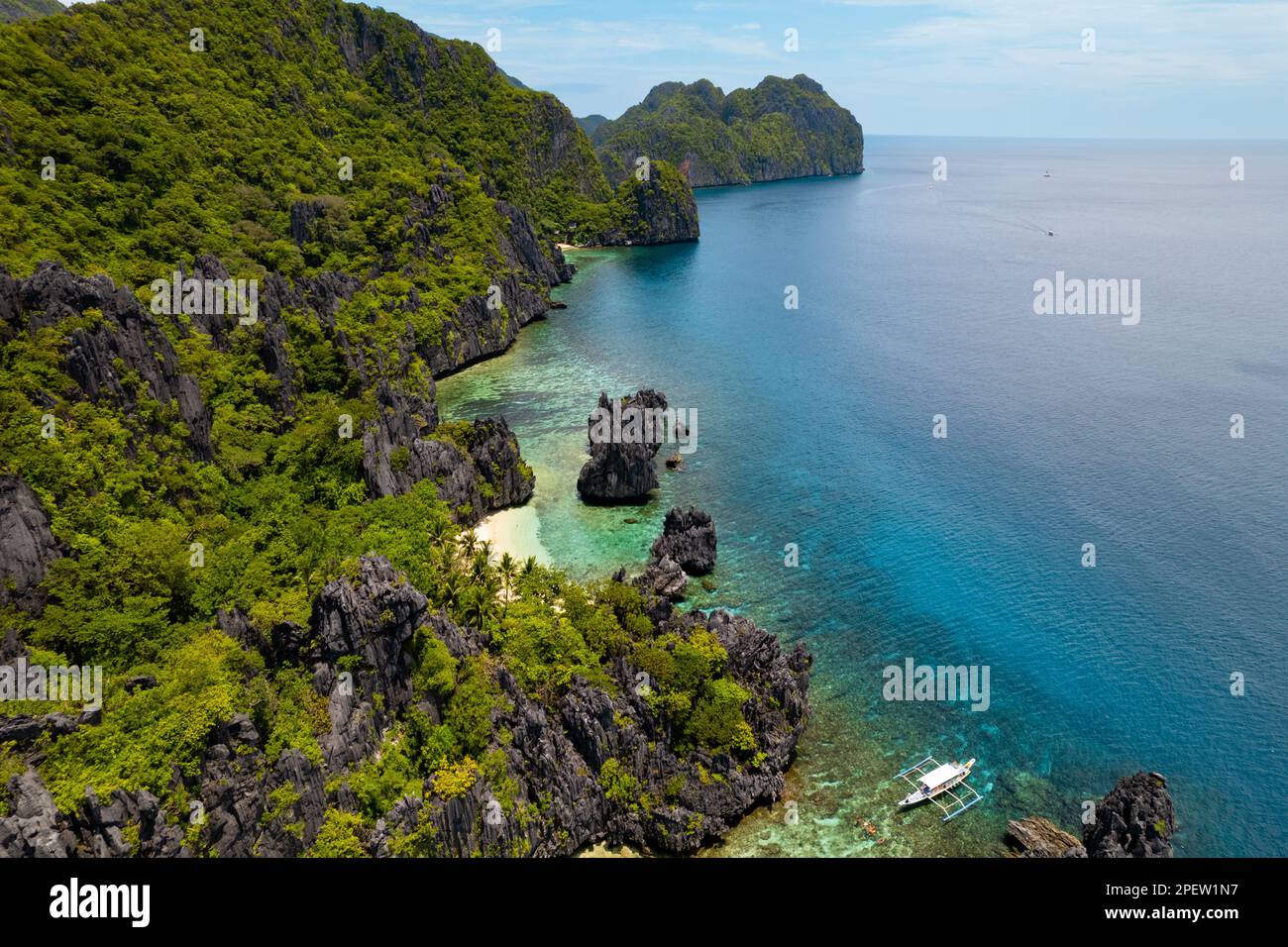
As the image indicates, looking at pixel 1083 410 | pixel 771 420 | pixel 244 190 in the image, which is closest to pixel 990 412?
pixel 1083 410

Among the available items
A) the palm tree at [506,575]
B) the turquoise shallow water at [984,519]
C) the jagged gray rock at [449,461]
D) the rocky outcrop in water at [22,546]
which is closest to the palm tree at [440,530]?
the jagged gray rock at [449,461]

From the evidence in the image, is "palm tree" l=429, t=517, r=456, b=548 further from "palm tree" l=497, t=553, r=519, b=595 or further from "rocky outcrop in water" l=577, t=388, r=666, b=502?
"rocky outcrop in water" l=577, t=388, r=666, b=502

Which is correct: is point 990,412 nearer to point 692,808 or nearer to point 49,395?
point 692,808

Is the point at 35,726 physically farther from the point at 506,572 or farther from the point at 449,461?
the point at 449,461

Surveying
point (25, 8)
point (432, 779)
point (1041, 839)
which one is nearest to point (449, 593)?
point (432, 779)

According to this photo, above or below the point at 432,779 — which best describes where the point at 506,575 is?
above

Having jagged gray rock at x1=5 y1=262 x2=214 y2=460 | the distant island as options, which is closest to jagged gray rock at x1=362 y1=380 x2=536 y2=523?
jagged gray rock at x1=5 y1=262 x2=214 y2=460

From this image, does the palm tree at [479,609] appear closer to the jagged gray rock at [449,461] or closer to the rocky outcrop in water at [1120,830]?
the jagged gray rock at [449,461]
